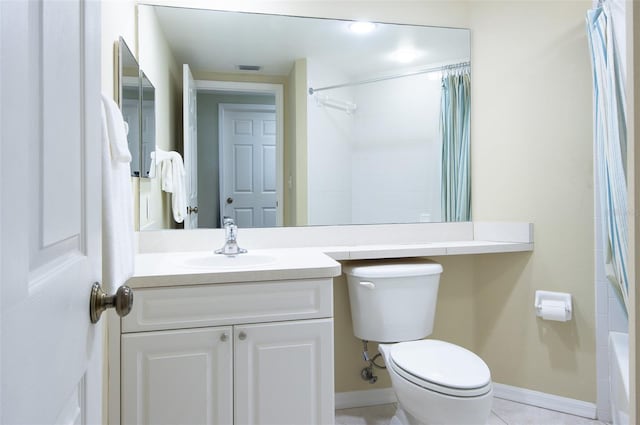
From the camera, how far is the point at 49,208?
0.48 metres

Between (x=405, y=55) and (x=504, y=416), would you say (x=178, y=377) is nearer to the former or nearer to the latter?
Result: (x=504, y=416)

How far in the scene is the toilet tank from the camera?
76.3 inches

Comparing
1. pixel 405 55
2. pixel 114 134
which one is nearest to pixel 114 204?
pixel 114 134

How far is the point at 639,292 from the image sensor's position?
0.49 m

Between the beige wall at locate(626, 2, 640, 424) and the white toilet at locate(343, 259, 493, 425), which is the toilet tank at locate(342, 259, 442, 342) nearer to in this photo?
the white toilet at locate(343, 259, 493, 425)

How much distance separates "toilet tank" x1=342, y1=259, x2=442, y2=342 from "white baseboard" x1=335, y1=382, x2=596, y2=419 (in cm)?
47

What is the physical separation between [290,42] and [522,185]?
139cm

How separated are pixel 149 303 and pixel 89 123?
909 millimetres

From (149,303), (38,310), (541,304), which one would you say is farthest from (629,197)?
(541,304)

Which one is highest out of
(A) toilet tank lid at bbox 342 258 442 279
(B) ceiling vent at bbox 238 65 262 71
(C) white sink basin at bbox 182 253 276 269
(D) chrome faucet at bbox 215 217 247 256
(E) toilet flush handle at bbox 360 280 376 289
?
(B) ceiling vent at bbox 238 65 262 71

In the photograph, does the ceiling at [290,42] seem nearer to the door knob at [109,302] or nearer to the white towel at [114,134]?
the white towel at [114,134]

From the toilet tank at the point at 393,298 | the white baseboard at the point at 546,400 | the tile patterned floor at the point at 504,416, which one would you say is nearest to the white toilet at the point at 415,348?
the toilet tank at the point at 393,298

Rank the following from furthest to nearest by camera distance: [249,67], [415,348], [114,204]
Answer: [249,67] < [415,348] < [114,204]

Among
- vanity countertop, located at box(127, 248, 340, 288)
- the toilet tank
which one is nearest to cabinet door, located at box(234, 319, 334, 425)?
vanity countertop, located at box(127, 248, 340, 288)
